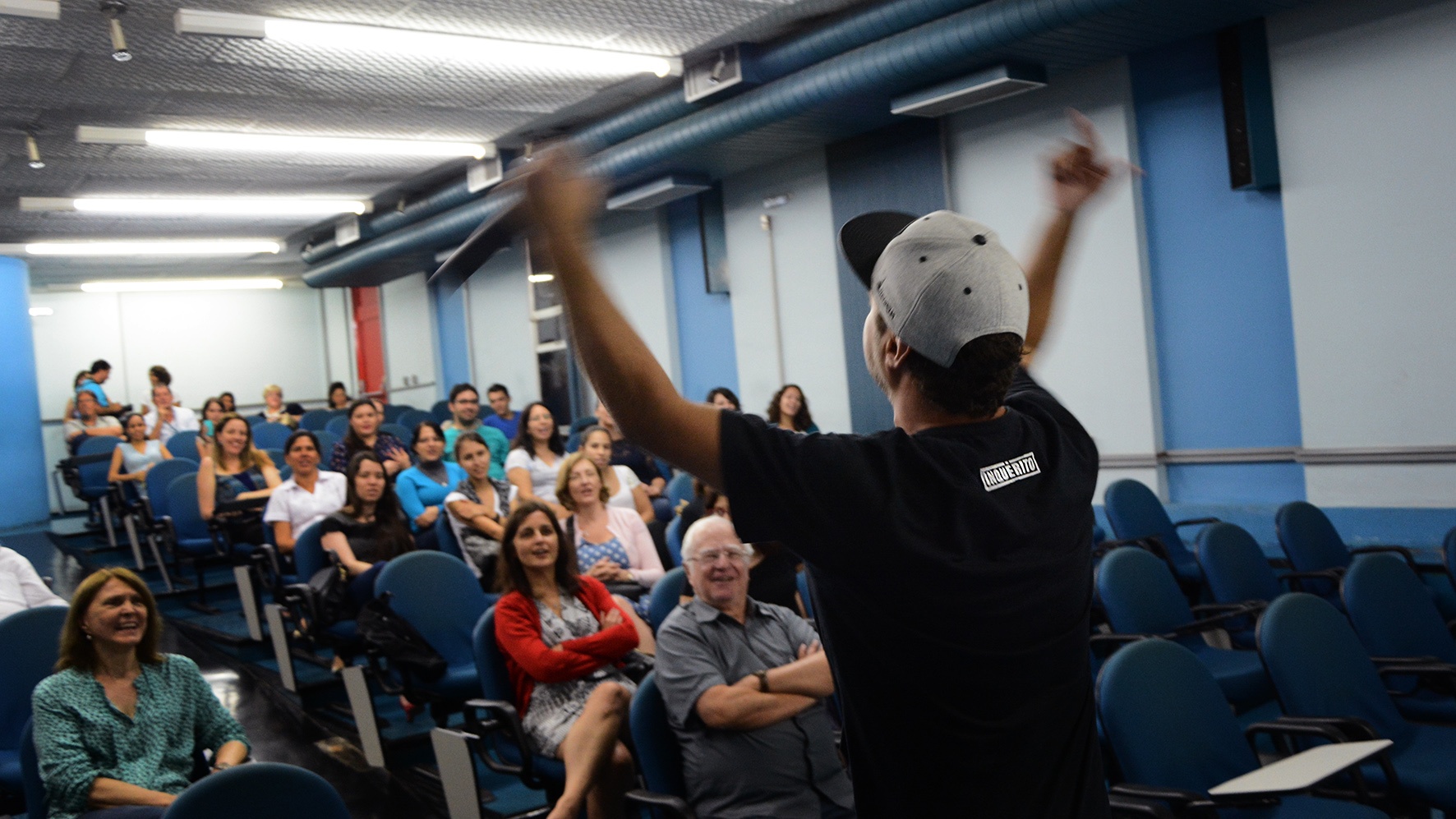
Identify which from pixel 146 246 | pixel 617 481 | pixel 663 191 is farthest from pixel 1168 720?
pixel 146 246

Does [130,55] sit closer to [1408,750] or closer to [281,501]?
[281,501]

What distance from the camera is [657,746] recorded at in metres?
2.71

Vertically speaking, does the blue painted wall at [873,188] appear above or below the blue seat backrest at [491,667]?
above

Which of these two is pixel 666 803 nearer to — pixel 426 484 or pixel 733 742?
pixel 733 742

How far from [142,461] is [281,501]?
365cm

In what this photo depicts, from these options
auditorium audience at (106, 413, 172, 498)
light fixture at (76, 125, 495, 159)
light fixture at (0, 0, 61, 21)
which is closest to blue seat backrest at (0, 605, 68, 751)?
light fixture at (0, 0, 61, 21)

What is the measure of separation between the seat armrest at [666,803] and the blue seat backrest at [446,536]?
111 inches

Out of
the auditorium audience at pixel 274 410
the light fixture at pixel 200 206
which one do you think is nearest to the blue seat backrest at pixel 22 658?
the light fixture at pixel 200 206

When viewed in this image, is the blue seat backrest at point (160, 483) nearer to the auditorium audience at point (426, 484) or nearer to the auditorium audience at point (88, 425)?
the auditorium audience at point (426, 484)

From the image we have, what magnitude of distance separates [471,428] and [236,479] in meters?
1.62

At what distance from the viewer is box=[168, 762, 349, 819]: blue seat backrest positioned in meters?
2.01

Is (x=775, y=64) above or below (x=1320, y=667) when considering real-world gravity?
above

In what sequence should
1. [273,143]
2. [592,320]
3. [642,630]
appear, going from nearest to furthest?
1. [592,320]
2. [642,630]
3. [273,143]

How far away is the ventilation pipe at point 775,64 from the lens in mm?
5605
